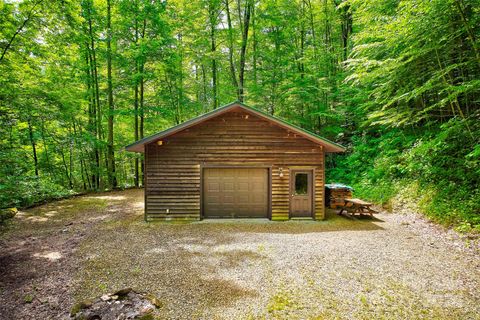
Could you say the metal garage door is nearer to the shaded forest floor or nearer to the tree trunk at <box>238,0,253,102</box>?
the shaded forest floor

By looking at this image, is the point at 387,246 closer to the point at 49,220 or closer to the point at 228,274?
the point at 228,274

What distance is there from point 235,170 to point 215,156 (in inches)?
36.9

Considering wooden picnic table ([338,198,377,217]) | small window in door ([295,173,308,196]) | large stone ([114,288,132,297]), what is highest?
small window in door ([295,173,308,196])

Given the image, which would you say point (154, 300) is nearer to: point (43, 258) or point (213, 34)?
point (43, 258)

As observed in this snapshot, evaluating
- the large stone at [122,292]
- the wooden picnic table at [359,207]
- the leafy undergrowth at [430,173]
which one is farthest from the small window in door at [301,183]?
the large stone at [122,292]

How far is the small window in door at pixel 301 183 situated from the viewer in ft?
28.9

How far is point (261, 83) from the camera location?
16672 mm

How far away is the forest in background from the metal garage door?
5.10 metres

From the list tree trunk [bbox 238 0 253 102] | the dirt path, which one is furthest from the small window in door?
tree trunk [bbox 238 0 253 102]

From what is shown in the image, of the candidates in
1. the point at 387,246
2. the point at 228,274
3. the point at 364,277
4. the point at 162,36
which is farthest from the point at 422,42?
the point at 162,36

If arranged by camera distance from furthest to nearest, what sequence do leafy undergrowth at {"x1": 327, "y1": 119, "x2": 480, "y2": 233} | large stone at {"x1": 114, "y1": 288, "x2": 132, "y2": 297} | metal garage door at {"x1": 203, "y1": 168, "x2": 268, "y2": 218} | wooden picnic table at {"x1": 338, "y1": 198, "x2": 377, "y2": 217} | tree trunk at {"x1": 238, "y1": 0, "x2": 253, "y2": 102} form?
1. tree trunk at {"x1": 238, "y1": 0, "x2": 253, "y2": 102}
2. metal garage door at {"x1": 203, "y1": 168, "x2": 268, "y2": 218}
3. wooden picnic table at {"x1": 338, "y1": 198, "x2": 377, "y2": 217}
4. leafy undergrowth at {"x1": 327, "y1": 119, "x2": 480, "y2": 233}
5. large stone at {"x1": 114, "y1": 288, "x2": 132, "y2": 297}

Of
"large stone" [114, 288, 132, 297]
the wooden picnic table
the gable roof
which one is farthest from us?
the wooden picnic table

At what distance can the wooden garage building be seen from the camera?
852 cm

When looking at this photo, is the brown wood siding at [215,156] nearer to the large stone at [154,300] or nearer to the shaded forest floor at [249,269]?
the shaded forest floor at [249,269]
